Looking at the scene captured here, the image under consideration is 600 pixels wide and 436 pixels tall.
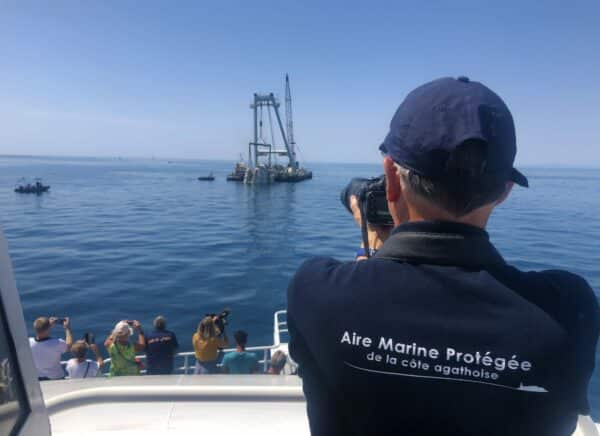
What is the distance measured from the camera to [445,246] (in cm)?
92

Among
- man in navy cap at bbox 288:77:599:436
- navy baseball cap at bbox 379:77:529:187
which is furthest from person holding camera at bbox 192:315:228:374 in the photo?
navy baseball cap at bbox 379:77:529:187

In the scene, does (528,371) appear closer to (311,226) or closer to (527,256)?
(527,256)

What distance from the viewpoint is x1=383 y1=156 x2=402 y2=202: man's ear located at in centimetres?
108

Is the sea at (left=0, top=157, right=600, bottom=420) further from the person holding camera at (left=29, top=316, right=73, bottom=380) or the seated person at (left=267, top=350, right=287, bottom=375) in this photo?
the person holding camera at (left=29, top=316, right=73, bottom=380)

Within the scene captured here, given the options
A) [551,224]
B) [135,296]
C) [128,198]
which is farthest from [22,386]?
[128,198]

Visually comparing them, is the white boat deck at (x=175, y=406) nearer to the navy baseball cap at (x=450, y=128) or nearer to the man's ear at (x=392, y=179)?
the man's ear at (x=392, y=179)

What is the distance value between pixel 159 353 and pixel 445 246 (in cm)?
654

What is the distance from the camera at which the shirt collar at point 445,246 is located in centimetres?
91

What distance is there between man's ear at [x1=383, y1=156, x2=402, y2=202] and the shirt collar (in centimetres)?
17

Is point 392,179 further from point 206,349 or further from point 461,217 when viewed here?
point 206,349

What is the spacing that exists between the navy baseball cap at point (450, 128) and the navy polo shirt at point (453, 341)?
0.17 meters

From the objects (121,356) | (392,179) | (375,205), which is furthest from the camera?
(121,356)

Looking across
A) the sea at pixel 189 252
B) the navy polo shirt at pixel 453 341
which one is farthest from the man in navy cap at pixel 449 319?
the sea at pixel 189 252

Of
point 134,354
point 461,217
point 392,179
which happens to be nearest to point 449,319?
point 461,217
